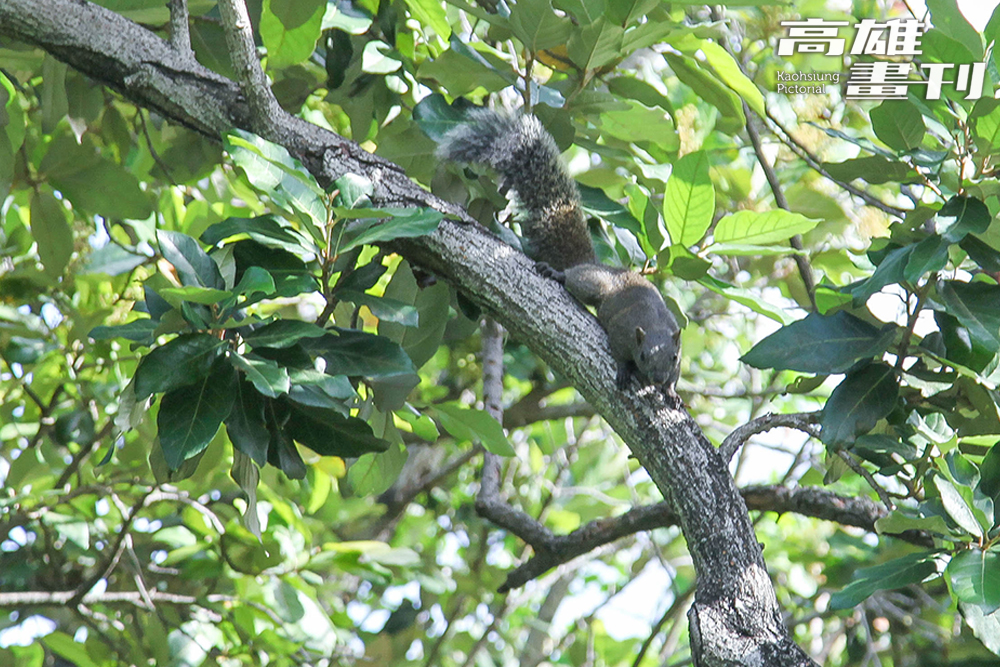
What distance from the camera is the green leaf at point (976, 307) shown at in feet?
6.50

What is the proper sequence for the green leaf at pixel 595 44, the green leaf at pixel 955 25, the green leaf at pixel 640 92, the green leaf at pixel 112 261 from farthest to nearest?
1. the green leaf at pixel 112 261
2. the green leaf at pixel 640 92
3. the green leaf at pixel 595 44
4. the green leaf at pixel 955 25

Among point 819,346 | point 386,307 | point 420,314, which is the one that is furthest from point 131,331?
point 819,346

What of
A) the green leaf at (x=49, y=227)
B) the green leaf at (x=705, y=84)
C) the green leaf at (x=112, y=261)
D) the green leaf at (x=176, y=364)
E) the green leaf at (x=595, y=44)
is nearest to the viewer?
the green leaf at (x=176, y=364)

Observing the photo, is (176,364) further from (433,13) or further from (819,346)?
(819,346)

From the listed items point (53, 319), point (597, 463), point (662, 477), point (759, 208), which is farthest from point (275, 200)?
point (597, 463)

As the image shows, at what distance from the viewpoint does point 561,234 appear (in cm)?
324

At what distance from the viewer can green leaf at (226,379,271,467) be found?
1909 millimetres

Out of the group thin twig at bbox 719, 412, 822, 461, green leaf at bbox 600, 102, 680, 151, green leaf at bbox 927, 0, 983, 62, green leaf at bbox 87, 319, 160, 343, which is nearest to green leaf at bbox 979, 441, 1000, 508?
thin twig at bbox 719, 412, 822, 461

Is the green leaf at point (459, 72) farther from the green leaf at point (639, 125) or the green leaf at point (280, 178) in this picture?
the green leaf at point (280, 178)

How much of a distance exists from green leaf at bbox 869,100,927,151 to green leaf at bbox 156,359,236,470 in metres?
1.60

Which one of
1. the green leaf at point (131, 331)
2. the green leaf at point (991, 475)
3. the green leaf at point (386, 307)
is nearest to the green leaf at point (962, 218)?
the green leaf at point (991, 475)

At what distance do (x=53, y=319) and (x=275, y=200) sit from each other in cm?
220

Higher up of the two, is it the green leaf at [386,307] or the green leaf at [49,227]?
the green leaf at [49,227]

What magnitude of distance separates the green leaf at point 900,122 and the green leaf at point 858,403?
557mm
